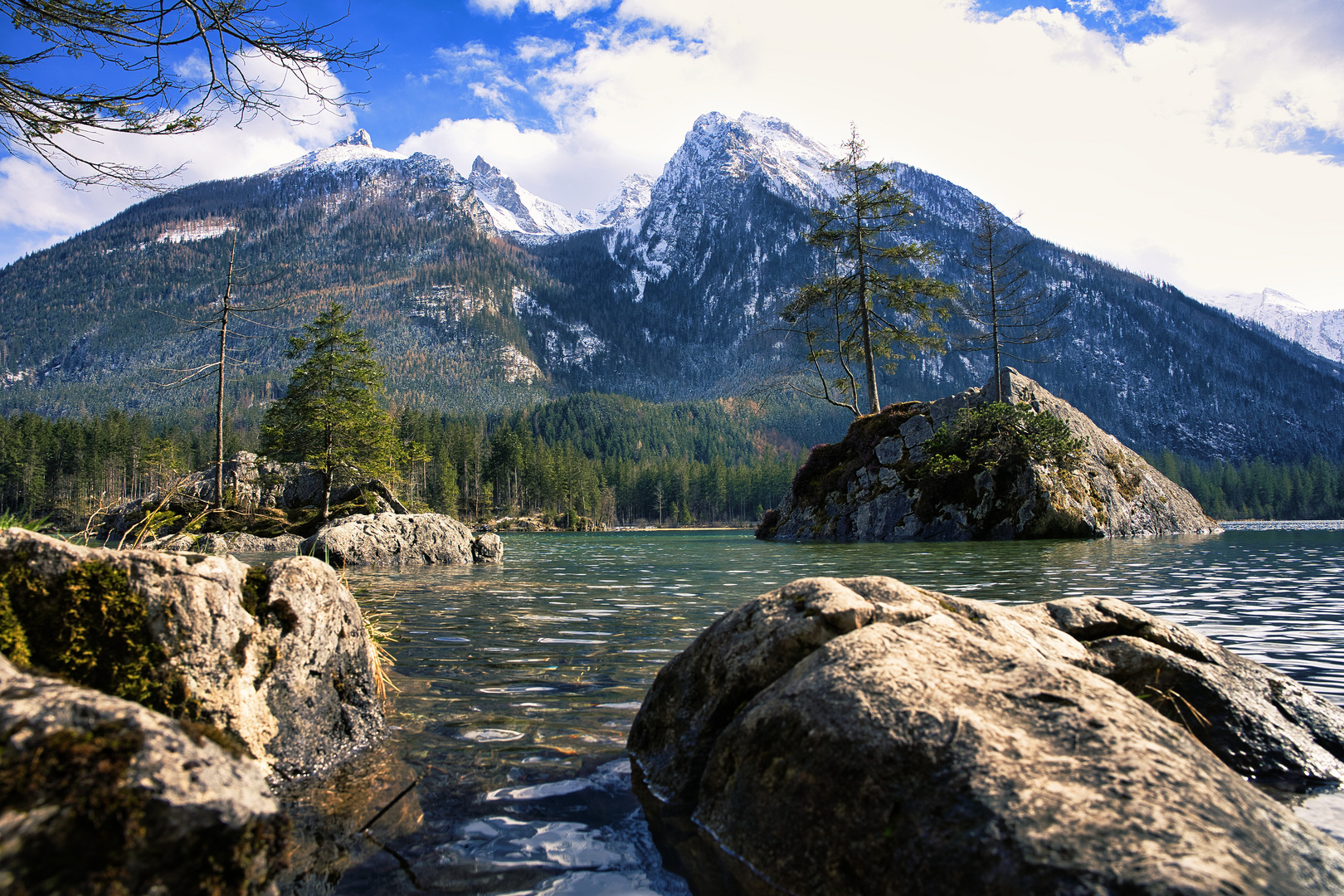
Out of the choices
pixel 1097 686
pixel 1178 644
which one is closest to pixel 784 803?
pixel 1097 686

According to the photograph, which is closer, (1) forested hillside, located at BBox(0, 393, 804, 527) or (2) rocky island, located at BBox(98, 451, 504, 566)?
(2) rocky island, located at BBox(98, 451, 504, 566)

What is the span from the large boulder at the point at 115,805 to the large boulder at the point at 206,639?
3.96ft

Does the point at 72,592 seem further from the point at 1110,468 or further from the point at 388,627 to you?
the point at 1110,468

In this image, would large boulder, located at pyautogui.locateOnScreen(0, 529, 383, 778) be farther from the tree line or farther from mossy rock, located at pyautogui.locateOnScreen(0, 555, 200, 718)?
the tree line

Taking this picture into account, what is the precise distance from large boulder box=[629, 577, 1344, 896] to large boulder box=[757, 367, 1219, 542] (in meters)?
20.1

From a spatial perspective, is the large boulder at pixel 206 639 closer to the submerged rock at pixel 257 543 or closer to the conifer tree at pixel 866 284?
the conifer tree at pixel 866 284

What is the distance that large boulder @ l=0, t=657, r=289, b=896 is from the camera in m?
1.62

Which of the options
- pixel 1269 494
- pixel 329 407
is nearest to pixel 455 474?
pixel 329 407

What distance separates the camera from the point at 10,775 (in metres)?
1.64

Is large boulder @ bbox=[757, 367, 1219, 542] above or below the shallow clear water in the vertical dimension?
above

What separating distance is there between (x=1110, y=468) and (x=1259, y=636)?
871 inches

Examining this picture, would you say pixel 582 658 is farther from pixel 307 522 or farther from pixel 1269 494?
pixel 1269 494

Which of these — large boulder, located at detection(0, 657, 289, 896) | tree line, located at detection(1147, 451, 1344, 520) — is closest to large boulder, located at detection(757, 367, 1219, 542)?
large boulder, located at detection(0, 657, 289, 896)

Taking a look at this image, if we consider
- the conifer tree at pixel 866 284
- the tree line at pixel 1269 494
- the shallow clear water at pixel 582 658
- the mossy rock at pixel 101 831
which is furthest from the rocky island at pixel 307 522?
the tree line at pixel 1269 494
